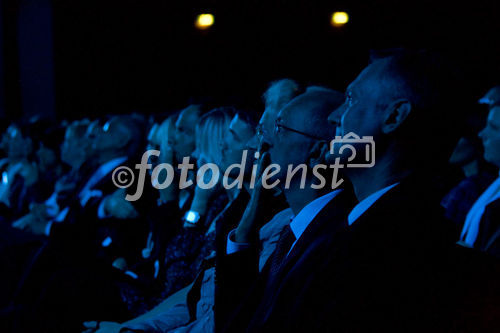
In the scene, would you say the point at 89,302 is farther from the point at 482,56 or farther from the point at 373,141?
the point at 482,56

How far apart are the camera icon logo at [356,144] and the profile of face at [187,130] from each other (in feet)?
5.63

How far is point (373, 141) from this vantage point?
1.16m

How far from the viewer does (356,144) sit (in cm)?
120

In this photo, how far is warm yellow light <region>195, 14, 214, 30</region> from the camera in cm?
734

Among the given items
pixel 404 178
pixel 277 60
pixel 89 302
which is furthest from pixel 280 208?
pixel 277 60

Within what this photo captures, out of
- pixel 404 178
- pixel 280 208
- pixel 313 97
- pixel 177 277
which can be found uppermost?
pixel 313 97

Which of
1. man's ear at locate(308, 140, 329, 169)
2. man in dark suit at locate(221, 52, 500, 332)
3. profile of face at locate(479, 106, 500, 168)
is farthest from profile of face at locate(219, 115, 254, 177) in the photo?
profile of face at locate(479, 106, 500, 168)

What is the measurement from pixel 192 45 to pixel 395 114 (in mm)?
7042

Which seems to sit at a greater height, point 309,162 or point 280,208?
point 309,162

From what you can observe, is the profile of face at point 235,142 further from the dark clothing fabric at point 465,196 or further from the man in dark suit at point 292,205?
the dark clothing fabric at point 465,196

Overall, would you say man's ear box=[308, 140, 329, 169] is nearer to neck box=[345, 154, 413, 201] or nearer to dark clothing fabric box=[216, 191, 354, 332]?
dark clothing fabric box=[216, 191, 354, 332]

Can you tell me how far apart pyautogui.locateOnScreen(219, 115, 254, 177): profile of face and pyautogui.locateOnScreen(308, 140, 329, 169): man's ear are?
55 centimetres

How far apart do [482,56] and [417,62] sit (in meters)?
4.32

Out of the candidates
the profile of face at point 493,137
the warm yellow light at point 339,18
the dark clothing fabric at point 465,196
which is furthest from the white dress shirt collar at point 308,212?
the warm yellow light at point 339,18
